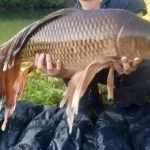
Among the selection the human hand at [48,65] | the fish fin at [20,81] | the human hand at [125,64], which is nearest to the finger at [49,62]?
the human hand at [48,65]

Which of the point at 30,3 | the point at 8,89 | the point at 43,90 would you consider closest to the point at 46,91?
the point at 43,90

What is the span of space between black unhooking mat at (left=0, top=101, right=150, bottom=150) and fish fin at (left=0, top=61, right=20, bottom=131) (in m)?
0.11

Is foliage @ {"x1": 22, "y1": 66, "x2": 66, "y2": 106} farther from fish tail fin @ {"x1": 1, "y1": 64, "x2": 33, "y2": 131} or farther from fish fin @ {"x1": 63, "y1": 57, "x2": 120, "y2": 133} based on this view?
fish fin @ {"x1": 63, "y1": 57, "x2": 120, "y2": 133}

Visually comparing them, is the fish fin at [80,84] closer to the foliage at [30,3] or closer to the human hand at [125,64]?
the human hand at [125,64]

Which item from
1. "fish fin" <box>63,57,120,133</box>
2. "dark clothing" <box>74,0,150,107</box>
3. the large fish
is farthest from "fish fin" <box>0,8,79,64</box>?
"dark clothing" <box>74,0,150,107</box>

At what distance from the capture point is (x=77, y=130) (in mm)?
2027

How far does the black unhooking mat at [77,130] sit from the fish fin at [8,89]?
113 millimetres

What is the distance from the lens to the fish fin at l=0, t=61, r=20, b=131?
2.04 m

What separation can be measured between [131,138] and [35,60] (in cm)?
59

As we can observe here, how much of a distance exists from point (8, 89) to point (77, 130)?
0.41 metres

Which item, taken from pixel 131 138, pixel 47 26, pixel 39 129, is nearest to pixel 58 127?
pixel 39 129

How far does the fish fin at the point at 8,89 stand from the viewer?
204cm

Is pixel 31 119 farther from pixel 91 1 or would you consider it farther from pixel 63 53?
pixel 91 1

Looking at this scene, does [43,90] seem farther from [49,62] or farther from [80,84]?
A: [80,84]
